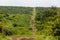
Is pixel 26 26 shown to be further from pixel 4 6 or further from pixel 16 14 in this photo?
pixel 4 6

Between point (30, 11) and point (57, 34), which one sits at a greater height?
point (30, 11)

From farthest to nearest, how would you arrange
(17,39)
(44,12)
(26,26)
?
1. (44,12)
2. (26,26)
3. (17,39)

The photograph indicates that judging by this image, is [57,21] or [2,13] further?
[2,13]

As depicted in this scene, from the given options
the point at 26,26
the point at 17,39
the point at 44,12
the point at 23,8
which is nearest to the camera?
the point at 17,39

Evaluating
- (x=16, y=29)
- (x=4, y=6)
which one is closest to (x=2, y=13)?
(x=4, y=6)

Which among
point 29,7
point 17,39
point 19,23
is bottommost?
point 17,39

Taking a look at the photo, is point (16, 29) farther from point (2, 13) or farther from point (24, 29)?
point (2, 13)
